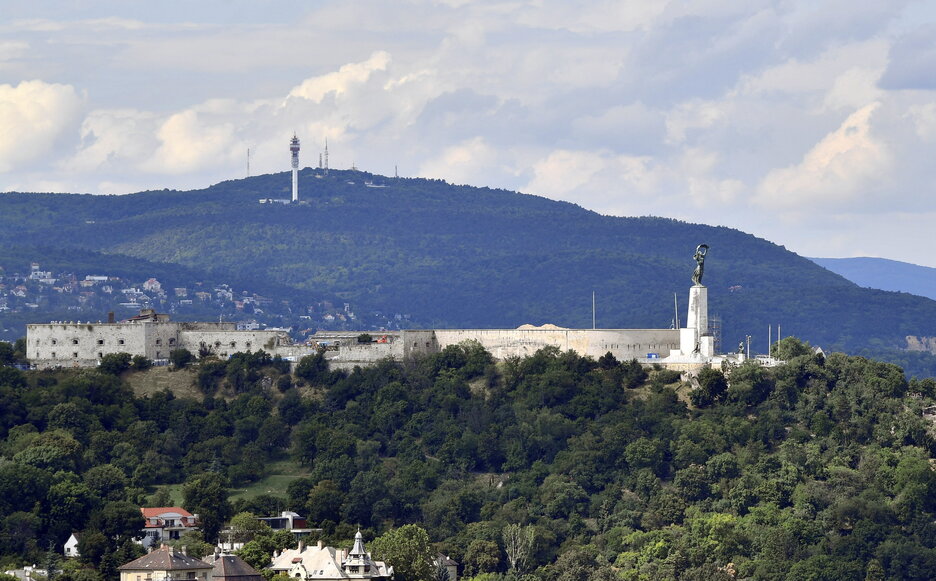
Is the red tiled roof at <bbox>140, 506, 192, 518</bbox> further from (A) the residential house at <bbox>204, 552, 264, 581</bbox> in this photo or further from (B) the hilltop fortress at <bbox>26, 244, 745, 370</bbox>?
(B) the hilltop fortress at <bbox>26, 244, 745, 370</bbox>

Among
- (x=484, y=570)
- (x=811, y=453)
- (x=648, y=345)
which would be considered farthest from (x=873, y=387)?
(x=484, y=570)

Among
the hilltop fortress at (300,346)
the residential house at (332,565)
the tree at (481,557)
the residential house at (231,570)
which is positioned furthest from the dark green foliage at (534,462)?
the residential house at (231,570)

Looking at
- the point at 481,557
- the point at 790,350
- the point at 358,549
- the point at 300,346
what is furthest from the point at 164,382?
the point at 790,350

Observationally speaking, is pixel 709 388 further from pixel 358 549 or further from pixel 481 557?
pixel 358 549

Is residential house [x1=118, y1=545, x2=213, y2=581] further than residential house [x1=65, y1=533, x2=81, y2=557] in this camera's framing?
No

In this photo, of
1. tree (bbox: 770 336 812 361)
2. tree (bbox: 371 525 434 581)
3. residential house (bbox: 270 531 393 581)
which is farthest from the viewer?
tree (bbox: 770 336 812 361)

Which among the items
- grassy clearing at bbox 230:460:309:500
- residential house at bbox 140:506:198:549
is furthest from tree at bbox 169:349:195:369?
residential house at bbox 140:506:198:549
